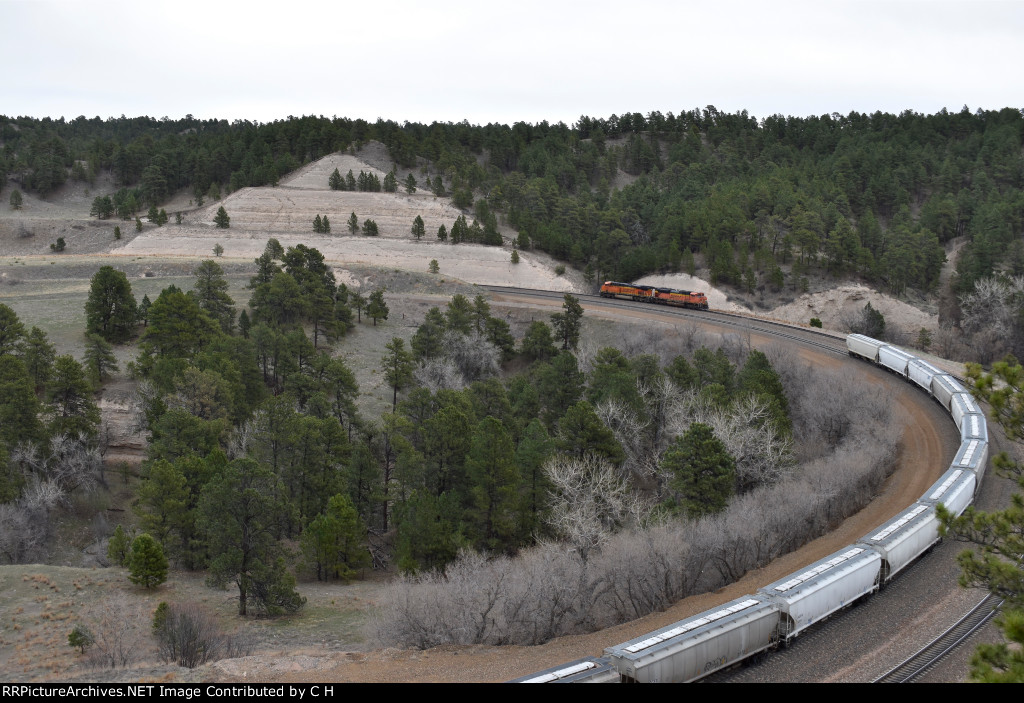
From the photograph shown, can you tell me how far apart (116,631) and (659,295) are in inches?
2375

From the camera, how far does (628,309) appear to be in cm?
7406

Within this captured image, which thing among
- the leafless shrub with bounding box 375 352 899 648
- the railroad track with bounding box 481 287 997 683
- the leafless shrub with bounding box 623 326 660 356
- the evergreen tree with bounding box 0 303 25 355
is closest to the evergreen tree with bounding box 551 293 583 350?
the leafless shrub with bounding box 623 326 660 356

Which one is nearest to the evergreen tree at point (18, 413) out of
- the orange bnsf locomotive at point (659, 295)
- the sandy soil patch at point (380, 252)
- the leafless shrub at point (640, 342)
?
the leafless shrub at point (640, 342)

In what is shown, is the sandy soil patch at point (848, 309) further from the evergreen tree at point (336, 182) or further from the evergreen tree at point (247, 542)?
the evergreen tree at point (336, 182)

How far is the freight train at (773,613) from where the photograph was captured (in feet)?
62.4

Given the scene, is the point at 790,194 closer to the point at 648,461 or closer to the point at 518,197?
the point at 518,197

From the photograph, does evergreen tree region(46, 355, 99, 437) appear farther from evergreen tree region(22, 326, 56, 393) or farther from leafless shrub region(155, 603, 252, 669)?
leafless shrub region(155, 603, 252, 669)

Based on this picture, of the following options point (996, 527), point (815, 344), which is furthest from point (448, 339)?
point (996, 527)

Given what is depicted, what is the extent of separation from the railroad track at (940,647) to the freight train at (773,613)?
2537 mm

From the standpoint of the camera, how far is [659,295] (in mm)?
78562

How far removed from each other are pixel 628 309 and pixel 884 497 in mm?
40420

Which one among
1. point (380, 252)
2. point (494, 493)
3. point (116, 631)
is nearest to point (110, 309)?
point (380, 252)

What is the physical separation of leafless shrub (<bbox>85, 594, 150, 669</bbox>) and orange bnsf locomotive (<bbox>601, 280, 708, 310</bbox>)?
190 feet

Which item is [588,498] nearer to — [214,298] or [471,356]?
[471,356]
